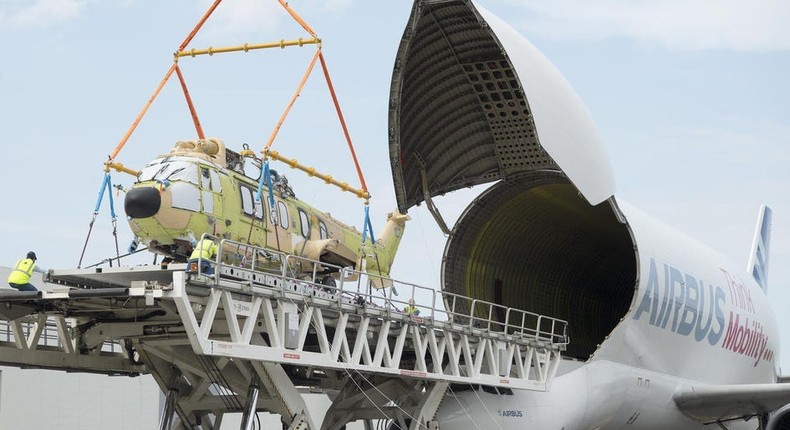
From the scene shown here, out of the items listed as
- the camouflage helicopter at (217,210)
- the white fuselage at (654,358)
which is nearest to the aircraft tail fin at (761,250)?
the white fuselage at (654,358)

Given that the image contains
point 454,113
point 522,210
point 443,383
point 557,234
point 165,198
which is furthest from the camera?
point 557,234

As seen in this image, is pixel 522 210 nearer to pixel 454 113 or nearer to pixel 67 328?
pixel 454 113

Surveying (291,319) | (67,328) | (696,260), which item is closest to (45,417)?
(67,328)

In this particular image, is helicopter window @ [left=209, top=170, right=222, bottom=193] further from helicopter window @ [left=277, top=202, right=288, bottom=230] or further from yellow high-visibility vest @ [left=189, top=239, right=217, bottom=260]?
yellow high-visibility vest @ [left=189, top=239, right=217, bottom=260]

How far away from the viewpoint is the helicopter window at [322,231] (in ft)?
80.9

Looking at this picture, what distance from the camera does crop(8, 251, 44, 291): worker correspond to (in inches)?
721

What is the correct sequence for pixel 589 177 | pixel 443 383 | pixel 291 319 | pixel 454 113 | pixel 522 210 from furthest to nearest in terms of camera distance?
pixel 522 210 < pixel 454 113 < pixel 589 177 < pixel 443 383 < pixel 291 319

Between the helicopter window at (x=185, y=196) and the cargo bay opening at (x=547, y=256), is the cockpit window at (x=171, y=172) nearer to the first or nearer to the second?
the helicopter window at (x=185, y=196)

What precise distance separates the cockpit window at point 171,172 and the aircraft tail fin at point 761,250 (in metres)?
28.6

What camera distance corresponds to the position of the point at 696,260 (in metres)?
31.6

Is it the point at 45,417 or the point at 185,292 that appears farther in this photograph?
the point at 45,417

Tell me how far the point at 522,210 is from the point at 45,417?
1548 cm

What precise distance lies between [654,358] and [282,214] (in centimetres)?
1103

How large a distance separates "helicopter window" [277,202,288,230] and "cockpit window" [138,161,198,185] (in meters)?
2.78
